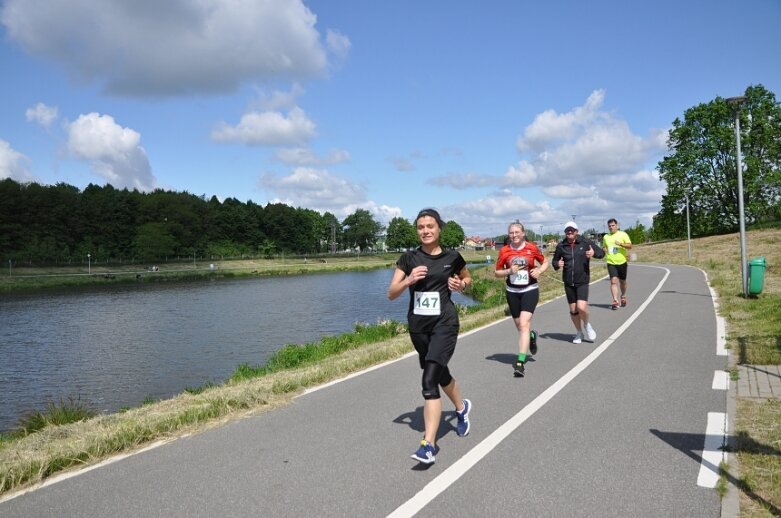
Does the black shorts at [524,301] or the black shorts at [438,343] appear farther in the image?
the black shorts at [524,301]

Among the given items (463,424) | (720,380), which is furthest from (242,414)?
(720,380)

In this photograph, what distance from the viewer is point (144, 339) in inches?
874

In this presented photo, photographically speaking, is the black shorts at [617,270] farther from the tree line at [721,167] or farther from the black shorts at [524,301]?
the tree line at [721,167]

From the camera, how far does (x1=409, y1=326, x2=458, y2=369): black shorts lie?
15.4 feet

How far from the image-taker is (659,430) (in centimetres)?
512

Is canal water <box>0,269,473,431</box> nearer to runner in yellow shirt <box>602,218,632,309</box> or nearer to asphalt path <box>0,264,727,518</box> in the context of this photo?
asphalt path <box>0,264,727,518</box>

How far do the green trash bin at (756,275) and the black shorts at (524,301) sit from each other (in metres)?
9.46

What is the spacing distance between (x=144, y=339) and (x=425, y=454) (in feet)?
66.7

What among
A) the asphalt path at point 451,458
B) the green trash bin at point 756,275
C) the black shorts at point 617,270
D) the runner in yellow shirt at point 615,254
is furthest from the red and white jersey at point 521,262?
the green trash bin at point 756,275

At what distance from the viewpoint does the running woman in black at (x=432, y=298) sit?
4.66 meters

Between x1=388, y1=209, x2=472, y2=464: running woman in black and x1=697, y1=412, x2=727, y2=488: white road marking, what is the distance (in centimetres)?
194

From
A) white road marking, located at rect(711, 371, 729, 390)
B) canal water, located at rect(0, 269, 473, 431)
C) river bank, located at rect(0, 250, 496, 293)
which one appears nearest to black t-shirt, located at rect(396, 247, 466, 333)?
white road marking, located at rect(711, 371, 729, 390)

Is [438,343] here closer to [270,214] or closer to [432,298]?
[432,298]

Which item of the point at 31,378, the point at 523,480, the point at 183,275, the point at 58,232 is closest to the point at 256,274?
the point at 183,275
